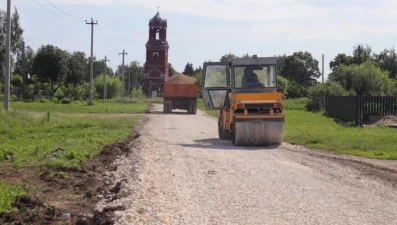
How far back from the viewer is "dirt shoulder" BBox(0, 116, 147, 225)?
9812mm

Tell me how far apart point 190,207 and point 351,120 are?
101 feet

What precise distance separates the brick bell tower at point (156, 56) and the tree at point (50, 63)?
16831 mm

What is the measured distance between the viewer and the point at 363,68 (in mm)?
68062

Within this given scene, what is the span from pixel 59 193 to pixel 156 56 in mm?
95876

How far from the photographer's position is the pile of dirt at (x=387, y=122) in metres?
36.4

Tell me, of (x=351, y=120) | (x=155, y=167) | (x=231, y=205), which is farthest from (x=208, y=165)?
(x=351, y=120)

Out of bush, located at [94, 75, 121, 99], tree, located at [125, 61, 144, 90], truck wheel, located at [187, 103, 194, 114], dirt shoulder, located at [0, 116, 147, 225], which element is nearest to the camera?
dirt shoulder, located at [0, 116, 147, 225]

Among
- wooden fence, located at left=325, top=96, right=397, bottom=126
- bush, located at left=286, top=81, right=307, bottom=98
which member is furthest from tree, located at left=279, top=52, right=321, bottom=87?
wooden fence, located at left=325, top=96, right=397, bottom=126

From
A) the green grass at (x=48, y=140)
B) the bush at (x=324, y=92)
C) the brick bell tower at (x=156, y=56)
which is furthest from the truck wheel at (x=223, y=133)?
the brick bell tower at (x=156, y=56)

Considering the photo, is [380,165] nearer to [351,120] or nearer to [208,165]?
[208,165]

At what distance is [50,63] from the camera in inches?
3617

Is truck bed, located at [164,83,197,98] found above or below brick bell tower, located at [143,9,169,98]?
below

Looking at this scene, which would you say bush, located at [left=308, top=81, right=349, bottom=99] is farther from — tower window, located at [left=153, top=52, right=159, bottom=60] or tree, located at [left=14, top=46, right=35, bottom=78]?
tree, located at [left=14, top=46, right=35, bottom=78]

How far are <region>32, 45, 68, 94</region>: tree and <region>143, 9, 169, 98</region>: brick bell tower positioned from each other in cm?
1683
